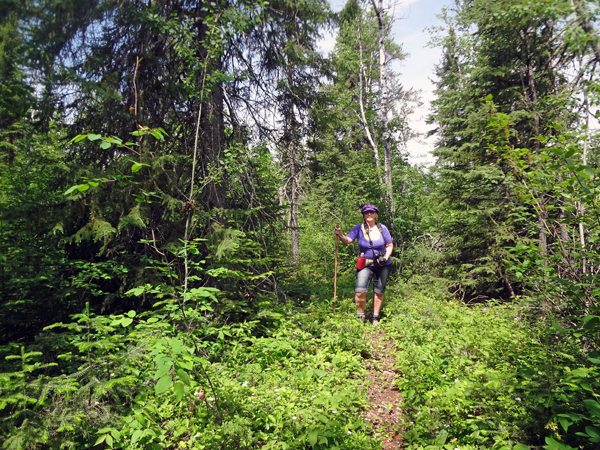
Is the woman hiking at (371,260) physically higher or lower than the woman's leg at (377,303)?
higher

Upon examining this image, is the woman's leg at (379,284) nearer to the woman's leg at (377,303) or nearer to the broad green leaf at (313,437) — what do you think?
the woman's leg at (377,303)

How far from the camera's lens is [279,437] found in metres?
2.77

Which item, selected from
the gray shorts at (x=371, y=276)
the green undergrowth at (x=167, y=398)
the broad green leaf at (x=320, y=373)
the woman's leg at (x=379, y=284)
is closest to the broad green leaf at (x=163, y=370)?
the green undergrowth at (x=167, y=398)

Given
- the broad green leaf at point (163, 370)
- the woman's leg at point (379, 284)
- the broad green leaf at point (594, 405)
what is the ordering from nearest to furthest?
the broad green leaf at point (594, 405), the broad green leaf at point (163, 370), the woman's leg at point (379, 284)

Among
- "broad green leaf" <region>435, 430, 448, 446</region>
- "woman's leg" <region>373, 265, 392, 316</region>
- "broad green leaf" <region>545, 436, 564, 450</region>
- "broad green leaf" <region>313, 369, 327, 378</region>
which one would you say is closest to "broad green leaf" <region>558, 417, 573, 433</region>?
"broad green leaf" <region>545, 436, 564, 450</region>

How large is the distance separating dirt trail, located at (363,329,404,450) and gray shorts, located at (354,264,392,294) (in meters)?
1.04

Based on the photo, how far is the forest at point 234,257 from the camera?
101 inches

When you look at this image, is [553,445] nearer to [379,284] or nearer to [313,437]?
[313,437]

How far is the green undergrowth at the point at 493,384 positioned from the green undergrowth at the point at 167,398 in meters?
0.69

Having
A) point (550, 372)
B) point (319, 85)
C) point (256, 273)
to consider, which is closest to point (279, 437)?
point (550, 372)

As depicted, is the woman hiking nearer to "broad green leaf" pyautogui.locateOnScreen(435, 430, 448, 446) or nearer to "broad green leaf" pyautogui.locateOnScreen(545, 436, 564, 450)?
"broad green leaf" pyautogui.locateOnScreen(435, 430, 448, 446)

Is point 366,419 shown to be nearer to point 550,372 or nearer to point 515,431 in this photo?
point 515,431

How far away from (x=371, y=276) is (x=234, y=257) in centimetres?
285

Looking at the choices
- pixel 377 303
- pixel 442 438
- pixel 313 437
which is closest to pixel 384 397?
pixel 442 438
